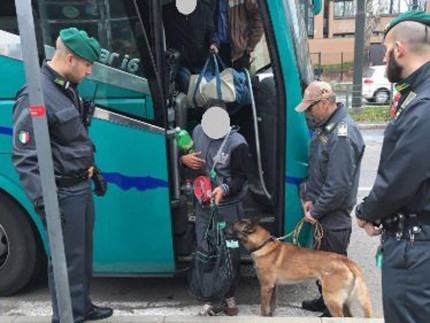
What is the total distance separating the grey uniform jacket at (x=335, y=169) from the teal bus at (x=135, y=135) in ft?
0.85

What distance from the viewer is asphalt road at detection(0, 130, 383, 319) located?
3.95 m

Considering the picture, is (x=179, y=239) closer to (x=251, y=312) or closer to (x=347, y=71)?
(x=251, y=312)

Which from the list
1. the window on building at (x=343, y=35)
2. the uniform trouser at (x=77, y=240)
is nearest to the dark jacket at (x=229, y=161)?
the uniform trouser at (x=77, y=240)

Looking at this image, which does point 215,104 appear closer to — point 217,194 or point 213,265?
point 217,194

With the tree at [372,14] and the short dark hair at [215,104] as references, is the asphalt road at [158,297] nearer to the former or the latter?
the short dark hair at [215,104]

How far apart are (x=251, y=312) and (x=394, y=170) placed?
82.9 inches

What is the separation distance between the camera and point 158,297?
4199mm

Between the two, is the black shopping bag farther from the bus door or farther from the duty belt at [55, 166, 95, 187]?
the duty belt at [55, 166, 95, 187]

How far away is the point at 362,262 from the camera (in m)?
4.87

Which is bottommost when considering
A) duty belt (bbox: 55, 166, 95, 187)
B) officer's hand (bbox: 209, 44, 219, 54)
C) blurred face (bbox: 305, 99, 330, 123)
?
duty belt (bbox: 55, 166, 95, 187)

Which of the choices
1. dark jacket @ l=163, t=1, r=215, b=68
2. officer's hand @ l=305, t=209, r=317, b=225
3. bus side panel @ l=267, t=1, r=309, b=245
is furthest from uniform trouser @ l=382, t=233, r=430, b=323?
dark jacket @ l=163, t=1, r=215, b=68

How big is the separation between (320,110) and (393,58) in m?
1.18

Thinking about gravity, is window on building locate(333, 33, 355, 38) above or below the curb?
above

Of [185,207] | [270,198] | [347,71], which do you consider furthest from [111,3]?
[347,71]
